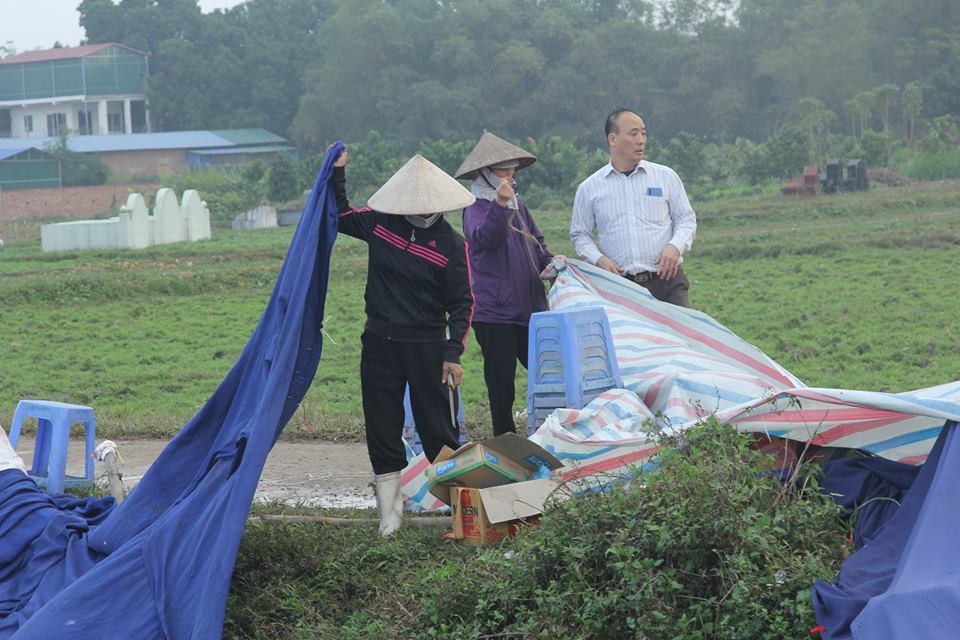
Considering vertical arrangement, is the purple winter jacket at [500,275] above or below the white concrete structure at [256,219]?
above

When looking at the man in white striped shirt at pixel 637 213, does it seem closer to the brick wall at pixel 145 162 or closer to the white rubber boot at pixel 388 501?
the white rubber boot at pixel 388 501

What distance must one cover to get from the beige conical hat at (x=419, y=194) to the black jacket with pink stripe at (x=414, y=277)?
0.10 m

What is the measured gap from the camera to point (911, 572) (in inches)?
142

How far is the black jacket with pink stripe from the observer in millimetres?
5520

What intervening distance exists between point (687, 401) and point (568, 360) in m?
0.65

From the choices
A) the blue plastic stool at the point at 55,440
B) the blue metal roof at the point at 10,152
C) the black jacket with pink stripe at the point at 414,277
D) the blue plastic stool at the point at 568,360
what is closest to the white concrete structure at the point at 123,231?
the blue plastic stool at the point at 55,440

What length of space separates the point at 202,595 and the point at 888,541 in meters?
2.35

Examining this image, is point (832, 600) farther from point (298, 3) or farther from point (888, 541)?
point (298, 3)

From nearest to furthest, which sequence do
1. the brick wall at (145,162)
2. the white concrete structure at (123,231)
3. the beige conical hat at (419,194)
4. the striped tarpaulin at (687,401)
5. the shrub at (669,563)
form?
the shrub at (669,563) < the striped tarpaulin at (687,401) < the beige conical hat at (419,194) < the white concrete structure at (123,231) < the brick wall at (145,162)

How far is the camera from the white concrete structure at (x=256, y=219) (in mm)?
35719

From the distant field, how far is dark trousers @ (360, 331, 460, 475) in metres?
2.07

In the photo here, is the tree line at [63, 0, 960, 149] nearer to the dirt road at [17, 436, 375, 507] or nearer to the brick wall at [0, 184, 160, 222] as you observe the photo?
the brick wall at [0, 184, 160, 222]

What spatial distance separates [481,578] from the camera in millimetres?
4441

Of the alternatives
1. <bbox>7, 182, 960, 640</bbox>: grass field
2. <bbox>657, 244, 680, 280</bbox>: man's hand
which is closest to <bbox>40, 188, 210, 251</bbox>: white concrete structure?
<bbox>7, 182, 960, 640</bbox>: grass field
